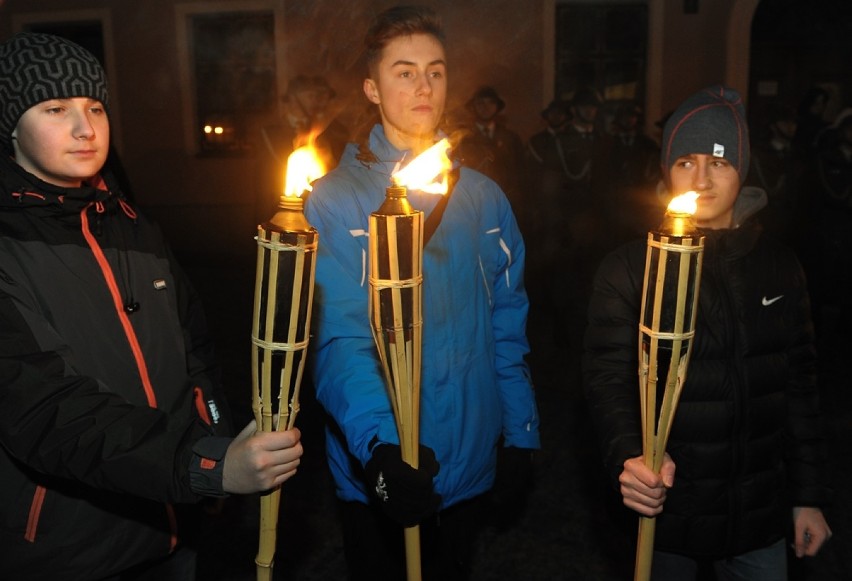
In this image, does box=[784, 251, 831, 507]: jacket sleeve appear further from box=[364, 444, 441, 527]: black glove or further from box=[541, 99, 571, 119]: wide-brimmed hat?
box=[541, 99, 571, 119]: wide-brimmed hat

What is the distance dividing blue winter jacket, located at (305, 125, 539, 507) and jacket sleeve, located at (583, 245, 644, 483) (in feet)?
0.98

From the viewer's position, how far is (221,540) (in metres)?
4.27

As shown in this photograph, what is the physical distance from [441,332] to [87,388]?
101cm

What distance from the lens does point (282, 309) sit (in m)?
1.63

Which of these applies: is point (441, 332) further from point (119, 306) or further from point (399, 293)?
point (119, 306)

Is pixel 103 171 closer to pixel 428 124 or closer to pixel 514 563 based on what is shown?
pixel 428 124

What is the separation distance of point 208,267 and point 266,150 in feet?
21.4

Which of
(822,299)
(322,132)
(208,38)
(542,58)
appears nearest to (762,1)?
(542,58)

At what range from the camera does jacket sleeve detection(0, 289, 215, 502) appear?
6.14ft

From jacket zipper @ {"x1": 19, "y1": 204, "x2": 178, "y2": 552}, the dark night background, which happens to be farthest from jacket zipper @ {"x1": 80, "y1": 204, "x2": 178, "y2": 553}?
the dark night background

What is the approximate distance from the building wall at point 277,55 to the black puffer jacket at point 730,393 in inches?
312

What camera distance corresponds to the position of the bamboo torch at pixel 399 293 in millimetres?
1745

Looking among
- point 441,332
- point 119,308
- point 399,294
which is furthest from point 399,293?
point 119,308

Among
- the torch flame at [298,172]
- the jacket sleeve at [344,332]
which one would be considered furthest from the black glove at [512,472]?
the torch flame at [298,172]
